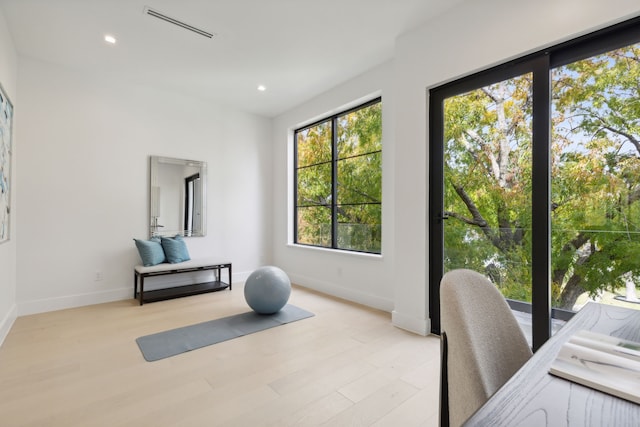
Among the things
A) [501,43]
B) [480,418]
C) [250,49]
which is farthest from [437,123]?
[480,418]

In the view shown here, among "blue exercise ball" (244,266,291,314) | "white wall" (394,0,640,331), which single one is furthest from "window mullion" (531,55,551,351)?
"blue exercise ball" (244,266,291,314)

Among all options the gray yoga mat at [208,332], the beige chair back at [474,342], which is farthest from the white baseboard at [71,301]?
the beige chair back at [474,342]

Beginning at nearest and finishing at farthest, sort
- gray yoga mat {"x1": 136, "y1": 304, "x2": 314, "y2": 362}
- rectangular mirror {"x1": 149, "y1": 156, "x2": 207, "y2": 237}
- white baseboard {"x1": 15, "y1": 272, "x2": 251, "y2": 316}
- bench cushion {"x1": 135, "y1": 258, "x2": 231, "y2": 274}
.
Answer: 1. gray yoga mat {"x1": 136, "y1": 304, "x2": 314, "y2": 362}
2. white baseboard {"x1": 15, "y1": 272, "x2": 251, "y2": 316}
3. bench cushion {"x1": 135, "y1": 258, "x2": 231, "y2": 274}
4. rectangular mirror {"x1": 149, "y1": 156, "x2": 207, "y2": 237}

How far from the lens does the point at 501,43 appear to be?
7.88 feet

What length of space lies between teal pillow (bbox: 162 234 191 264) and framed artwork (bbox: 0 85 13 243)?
1578mm

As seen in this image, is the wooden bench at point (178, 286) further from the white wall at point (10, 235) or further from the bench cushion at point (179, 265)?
the white wall at point (10, 235)

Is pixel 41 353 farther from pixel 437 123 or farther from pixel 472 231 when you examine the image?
pixel 437 123

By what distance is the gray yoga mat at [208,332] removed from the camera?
103 inches

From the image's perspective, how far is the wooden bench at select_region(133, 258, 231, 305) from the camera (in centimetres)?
393

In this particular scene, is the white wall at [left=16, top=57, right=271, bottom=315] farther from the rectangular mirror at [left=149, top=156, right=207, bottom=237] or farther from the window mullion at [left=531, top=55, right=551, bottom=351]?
the window mullion at [left=531, top=55, right=551, bottom=351]

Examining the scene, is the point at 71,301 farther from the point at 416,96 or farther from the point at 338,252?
the point at 416,96

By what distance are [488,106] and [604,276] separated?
1.53m

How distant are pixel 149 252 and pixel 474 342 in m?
4.16

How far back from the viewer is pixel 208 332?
9.78ft
